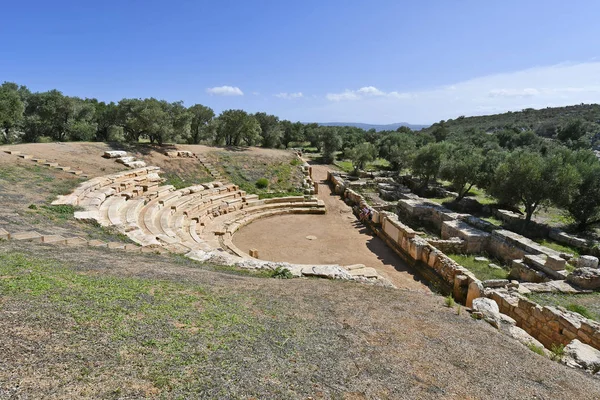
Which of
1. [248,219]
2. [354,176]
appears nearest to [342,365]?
[248,219]

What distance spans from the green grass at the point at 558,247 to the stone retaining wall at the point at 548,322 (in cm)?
886

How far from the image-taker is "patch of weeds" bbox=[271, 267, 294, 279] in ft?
35.0

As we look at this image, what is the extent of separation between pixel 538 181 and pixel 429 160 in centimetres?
1271

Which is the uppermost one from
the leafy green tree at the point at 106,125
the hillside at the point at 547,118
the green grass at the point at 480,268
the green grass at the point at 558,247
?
the hillside at the point at 547,118

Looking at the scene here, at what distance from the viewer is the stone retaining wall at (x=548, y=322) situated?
27.9 feet

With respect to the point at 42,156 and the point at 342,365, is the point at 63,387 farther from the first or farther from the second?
the point at 42,156

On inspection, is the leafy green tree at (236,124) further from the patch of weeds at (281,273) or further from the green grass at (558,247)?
the green grass at (558,247)

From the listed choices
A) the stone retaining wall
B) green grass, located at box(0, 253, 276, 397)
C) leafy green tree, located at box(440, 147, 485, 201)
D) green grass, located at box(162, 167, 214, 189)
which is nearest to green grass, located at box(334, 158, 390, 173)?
leafy green tree, located at box(440, 147, 485, 201)

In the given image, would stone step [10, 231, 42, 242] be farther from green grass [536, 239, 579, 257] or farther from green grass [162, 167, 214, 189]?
green grass [536, 239, 579, 257]

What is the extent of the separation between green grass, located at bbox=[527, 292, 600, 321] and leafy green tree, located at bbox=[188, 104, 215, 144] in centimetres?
3557

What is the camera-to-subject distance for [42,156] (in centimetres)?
2042

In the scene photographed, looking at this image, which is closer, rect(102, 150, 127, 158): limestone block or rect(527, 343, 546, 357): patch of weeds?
rect(527, 343, 546, 357): patch of weeds

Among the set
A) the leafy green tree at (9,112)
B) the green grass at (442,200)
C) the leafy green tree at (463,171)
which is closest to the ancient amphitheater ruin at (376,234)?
the green grass at (442,200)

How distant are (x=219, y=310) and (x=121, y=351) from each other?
6.94ft
